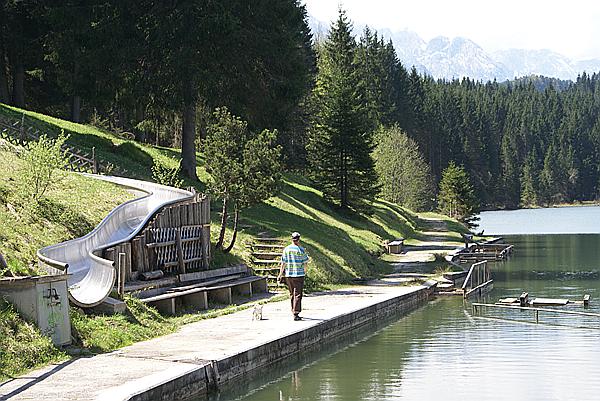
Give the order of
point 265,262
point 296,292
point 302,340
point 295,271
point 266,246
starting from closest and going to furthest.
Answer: point 302,340 → point 296,292 → point 295,271 → point 265,262 → point 266,246

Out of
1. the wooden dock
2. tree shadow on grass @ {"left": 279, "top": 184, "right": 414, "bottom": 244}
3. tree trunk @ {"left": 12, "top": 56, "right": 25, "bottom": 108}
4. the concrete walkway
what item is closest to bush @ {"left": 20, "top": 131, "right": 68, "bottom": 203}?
the concrete walkway

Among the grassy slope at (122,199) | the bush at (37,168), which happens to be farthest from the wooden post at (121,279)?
the bush at (37,168)

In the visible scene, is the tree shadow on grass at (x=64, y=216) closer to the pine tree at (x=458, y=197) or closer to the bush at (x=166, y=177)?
the bush at (x=166, y=177)

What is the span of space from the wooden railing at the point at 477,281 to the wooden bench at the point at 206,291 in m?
10.7

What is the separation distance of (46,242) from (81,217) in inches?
131

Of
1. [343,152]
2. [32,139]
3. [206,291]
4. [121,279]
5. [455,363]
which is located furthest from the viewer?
[343,152]

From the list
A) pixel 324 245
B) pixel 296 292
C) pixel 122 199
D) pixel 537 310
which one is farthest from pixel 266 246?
pixel 296 292

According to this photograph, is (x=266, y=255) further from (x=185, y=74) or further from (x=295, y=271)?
(x=185, y=74)

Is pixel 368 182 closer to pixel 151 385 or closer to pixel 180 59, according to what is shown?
pixel 180 59

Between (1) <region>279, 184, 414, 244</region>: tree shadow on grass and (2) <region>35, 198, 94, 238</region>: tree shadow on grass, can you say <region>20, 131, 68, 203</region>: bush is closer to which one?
(2) <region>35, 198, 94, 238</region>: tree shadow on grass

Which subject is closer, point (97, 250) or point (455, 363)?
point (455, 363)

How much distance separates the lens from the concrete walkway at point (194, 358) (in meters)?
13.6

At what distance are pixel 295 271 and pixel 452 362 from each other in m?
4.38

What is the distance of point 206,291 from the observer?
2425 cm
